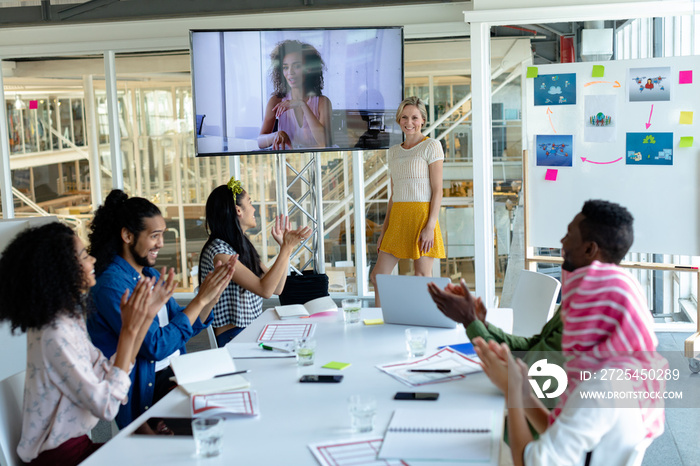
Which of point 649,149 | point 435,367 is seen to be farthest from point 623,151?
point 435,367

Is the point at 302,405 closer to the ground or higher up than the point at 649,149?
closer to the ground

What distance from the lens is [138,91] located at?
6750mm

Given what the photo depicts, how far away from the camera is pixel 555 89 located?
4965mm

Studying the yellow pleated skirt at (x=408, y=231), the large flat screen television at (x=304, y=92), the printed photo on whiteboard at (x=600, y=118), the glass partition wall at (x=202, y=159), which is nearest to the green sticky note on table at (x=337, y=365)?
the yellow pleated skirt at (x=408, y=231)

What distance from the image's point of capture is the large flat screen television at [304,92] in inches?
203

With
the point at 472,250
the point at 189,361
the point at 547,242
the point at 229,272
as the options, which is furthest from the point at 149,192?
the point at 189,361

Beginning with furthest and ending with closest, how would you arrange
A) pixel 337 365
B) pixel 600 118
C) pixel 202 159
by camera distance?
pixel 202 159 < pixel 600 118 < pixel 337 365

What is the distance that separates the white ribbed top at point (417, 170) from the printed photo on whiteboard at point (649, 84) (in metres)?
1.35

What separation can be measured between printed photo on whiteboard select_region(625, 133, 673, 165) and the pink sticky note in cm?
34

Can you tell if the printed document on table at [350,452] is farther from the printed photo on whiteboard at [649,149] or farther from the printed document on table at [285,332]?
the printed photo on whiteboard at [649,149]

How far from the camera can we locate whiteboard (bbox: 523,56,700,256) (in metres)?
4.67

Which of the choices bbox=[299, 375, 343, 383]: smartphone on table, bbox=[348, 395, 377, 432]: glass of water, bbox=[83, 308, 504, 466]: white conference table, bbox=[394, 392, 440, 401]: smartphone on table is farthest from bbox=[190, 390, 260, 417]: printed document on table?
bbox=[394, 392, 440, 401]: smartphone on table

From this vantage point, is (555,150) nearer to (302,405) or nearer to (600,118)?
(600,118)

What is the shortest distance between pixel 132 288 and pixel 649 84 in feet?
11.8
